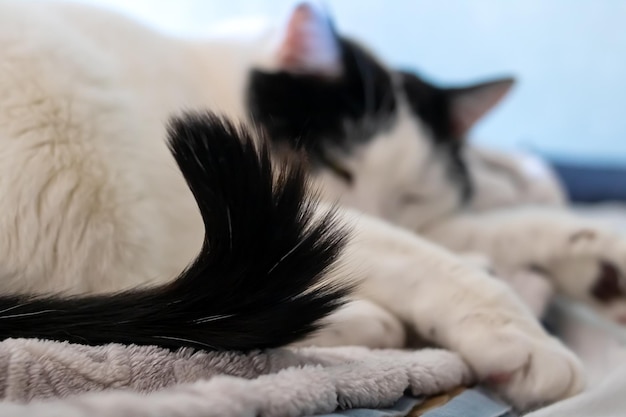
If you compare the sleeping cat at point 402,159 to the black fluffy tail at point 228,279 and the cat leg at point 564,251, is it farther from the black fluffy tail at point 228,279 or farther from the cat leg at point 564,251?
the black fluffy tail at point 228,279

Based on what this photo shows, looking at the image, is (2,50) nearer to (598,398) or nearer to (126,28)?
(126,28)

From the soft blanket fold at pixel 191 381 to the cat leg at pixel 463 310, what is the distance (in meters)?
0.11

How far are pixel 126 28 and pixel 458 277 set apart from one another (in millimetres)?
638

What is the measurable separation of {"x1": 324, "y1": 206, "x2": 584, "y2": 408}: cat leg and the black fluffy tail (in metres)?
0.10

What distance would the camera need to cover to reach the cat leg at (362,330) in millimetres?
775

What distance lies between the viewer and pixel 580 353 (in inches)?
37.9

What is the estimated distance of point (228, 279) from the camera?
57 centimetres

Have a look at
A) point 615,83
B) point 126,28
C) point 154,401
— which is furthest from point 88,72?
point 615,83

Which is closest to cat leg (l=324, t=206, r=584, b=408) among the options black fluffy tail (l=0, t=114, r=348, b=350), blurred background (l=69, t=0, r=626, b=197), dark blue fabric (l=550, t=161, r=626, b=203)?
black fluffy tail (l=0, t=114, r=348, b=350)

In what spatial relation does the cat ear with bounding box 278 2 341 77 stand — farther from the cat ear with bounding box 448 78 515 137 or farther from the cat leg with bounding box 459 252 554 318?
the cat leg with bounding box 459 252 554 318

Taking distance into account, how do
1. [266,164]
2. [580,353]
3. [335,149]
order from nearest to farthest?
[266,164], [580,353], [335,149]

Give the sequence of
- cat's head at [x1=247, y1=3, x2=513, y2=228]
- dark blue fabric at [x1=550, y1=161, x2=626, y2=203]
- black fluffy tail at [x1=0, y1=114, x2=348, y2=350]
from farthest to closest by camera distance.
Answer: dark blue fabric at [x1=550, y1=161, x2=626, y2=203] < cat's head at [x1=247, y1=3, x2=513, y2=228] < black fluffy tail at [x1=0, y1=114, x2=348, y2=350]

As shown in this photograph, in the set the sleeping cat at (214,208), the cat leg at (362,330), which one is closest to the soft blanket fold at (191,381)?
the sleeping cat at (214,208)

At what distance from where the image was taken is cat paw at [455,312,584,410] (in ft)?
2.27
